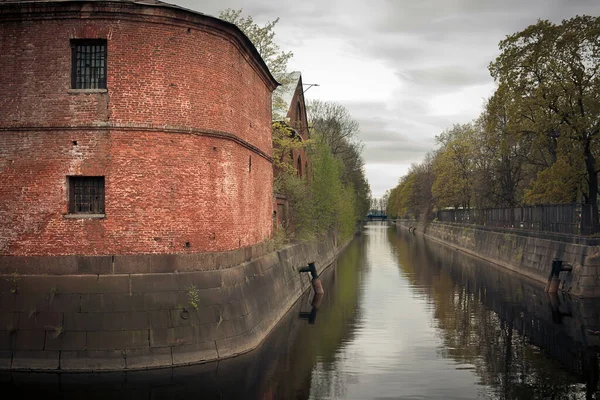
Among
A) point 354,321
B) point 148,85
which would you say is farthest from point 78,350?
point 354,321

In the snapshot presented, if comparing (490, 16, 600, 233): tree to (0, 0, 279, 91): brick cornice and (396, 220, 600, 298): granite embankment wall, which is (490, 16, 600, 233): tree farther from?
(0, 0, 279, 91): brick cornice

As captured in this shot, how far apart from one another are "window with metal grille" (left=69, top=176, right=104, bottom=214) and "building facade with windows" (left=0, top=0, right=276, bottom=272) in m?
0.03

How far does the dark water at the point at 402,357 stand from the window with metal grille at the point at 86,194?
161 inches

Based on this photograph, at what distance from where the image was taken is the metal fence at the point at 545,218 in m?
Result: 27.1

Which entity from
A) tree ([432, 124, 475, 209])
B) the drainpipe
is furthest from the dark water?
tree ([432, 124, 475, 209])

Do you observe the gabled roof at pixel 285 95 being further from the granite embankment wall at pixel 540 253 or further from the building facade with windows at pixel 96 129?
the building facade with windows at pixel 96 129

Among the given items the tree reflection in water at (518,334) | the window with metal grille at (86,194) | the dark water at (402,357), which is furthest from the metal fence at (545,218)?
the window with metal grille at (86,194)

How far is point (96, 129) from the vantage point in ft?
47.1

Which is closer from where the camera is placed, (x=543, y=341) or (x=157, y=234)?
(x=157, y=234)

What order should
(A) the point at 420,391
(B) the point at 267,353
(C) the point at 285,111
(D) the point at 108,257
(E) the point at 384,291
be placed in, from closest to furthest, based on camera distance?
(A) the point at 420,391 → (D) the point at 108,257 → (B) the point at 267,353 → (E) the point at 384,291 → (C) the point at 285,111

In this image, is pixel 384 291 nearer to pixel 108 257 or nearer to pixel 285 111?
pixel 285 111

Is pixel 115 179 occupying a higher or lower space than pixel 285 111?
lower

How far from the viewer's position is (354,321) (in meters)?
21.7

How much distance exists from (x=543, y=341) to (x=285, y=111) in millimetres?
24123
